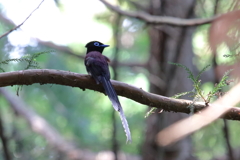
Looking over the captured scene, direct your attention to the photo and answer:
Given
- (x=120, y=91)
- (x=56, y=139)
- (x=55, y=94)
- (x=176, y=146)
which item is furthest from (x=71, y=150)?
(x=120, y=91)

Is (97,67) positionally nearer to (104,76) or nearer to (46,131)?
(104,76)

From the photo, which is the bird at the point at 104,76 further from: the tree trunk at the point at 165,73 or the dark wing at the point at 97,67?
the tree trunk at the point at 165,73

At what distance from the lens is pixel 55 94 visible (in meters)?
7.91

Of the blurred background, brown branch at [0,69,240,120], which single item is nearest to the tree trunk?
the blurred background

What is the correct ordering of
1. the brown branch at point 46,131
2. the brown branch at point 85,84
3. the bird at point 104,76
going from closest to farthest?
the brown branch at point 85,84
the bird at point 104,76
the brown branch at point 46,131

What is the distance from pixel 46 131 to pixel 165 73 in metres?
2.82

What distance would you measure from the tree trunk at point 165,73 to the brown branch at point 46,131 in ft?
5.23

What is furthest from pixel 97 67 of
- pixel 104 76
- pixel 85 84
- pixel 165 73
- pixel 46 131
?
pixel 46 131

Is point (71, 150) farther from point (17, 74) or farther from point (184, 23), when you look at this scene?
point (17, 74)

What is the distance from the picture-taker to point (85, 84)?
2.94 metres

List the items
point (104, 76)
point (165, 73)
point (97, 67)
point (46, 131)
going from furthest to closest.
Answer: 1. point (46, 131)
2. point (165, 73)
3. point (97, 67)
4. point (104, 76)

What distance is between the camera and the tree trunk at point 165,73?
6014mm

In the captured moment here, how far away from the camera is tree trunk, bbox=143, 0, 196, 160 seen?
601cm

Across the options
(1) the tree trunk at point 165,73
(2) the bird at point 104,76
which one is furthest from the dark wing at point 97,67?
(1) the tree trunk at point 165,73
